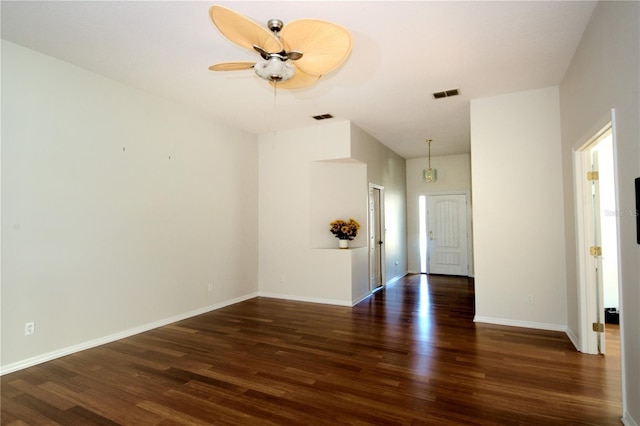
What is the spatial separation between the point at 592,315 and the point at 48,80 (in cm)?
587

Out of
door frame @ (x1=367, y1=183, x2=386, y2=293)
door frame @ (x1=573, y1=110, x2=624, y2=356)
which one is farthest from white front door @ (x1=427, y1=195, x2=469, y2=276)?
door frame @ (x1=573, y1=110, x2=624, y2=356)

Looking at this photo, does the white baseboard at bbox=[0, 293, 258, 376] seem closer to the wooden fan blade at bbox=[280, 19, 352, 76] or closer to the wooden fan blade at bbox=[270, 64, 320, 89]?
the wooden fan blade at bbox=[270, 64, 320, 89]

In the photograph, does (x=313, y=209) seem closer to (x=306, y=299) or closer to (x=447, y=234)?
(x=306, y=299)

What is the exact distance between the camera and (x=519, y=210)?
4.12 m

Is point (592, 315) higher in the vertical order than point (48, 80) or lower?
lower

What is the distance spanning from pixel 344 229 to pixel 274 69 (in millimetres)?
3622

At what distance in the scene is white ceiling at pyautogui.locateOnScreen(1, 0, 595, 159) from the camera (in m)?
2.52

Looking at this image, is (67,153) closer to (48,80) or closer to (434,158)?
(48,80)

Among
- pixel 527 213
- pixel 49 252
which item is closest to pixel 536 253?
pixel 527 213

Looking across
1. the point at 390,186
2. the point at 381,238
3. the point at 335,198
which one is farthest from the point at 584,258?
the point at 390,186

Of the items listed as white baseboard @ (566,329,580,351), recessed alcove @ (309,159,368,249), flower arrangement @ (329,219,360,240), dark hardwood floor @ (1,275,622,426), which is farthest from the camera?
recessed alcove @ (309,159,368,249)

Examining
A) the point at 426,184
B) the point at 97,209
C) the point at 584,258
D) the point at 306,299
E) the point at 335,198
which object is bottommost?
the point at 306,299

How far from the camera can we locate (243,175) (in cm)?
577

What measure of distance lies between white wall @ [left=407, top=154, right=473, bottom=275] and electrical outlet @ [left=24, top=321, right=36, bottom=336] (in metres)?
7.56
